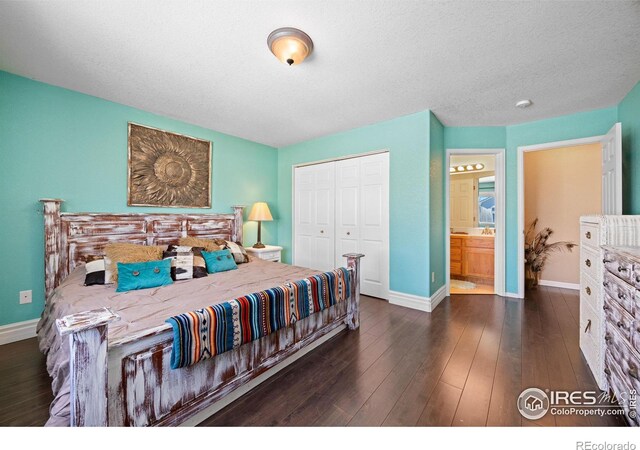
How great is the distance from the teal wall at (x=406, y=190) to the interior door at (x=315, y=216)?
0.70 meters

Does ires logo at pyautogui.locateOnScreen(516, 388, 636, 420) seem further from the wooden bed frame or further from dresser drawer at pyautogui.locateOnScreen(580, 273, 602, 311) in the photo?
the wooden bed frame

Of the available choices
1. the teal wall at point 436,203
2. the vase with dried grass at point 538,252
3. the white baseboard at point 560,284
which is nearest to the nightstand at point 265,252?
the teal wall at point 436,203

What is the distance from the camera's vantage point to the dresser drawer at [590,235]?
1.88m

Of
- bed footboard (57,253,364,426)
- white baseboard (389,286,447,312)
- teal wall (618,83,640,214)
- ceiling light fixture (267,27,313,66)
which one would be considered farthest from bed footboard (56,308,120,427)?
teal wall (618,83,640,214)

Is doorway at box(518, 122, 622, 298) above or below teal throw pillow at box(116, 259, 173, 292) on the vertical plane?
above

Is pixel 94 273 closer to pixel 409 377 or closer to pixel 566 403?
pixel 409 377

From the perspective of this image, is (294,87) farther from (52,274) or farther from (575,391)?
(575,391)

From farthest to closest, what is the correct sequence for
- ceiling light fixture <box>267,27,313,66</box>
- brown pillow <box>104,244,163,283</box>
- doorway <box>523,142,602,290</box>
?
1. doorway <box>523,142,602,290</box>
2. brown pillow <box>104,244,163,283</box>
3. ceiling light fixture <box>267,27,313,66</box>

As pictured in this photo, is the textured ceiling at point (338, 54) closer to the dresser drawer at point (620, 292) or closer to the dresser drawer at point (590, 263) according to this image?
the dresser drawer at point (590, 263)

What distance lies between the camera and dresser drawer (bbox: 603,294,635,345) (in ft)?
4.56

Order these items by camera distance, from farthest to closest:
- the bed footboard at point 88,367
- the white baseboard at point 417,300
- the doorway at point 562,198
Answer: the doorway at point 562,198, the white baseboard at point 417,300, the bed footboard at point 88,367

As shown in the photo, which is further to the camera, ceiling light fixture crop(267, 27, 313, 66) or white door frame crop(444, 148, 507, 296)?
white door frame crop(444, 148, 507, 296)

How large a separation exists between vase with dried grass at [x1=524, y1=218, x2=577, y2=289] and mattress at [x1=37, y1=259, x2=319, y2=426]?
3.68 m

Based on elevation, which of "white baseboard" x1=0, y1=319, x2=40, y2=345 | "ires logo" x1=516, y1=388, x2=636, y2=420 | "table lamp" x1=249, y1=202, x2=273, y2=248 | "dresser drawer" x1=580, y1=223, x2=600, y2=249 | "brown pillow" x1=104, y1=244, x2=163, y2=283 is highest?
"table lamp" x1=249, y1=202, x2=273, y2=248
